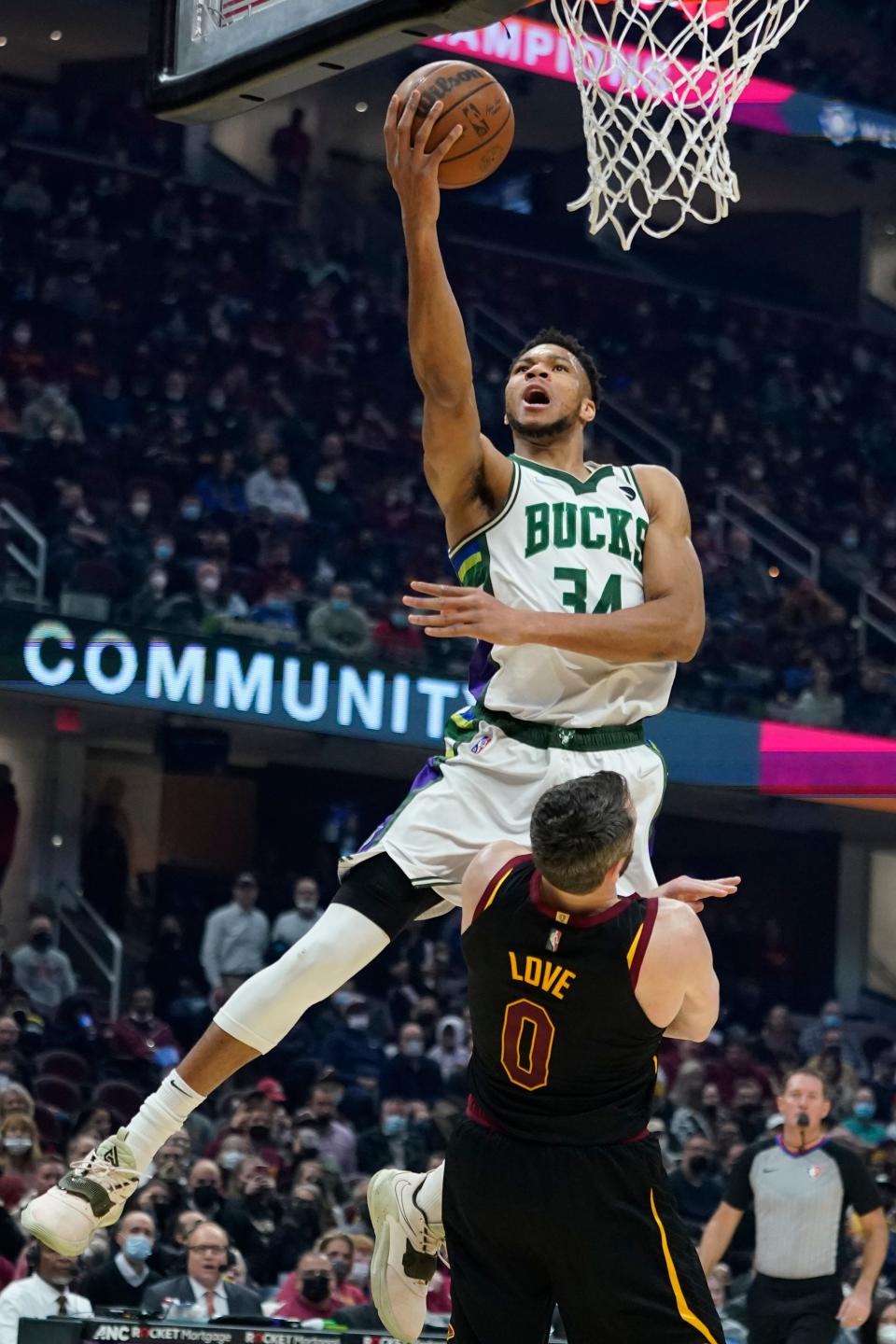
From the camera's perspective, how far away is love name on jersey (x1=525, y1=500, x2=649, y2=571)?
4.85 meters

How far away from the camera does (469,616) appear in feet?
14.3

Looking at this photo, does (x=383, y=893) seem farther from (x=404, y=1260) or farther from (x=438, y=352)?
(x=438, y=352)

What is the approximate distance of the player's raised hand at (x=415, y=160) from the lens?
4.39 meters

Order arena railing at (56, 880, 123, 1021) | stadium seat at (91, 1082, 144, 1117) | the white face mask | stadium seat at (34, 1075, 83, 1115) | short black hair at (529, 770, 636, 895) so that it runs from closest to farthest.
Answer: short black hair at (529, 770, 636, 895)
the white face mask
stadium seat at (34, 1075, 83, 1115)
stadium seat at (91, 1082, 144, 1117)
arena railing at (56, 880, 123, 1021)

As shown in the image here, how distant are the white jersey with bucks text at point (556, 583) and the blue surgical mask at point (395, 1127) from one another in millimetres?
8101

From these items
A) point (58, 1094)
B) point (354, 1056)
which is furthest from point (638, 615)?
point (354, 1056)

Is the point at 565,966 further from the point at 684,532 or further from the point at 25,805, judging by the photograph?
the point at 25,805

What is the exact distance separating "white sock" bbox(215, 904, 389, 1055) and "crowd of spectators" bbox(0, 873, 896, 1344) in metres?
3.49

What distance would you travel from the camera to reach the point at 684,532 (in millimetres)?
5078

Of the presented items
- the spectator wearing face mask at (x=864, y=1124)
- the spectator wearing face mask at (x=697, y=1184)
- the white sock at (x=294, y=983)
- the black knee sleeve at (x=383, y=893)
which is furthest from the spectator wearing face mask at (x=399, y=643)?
the white sock at (x=294, y=983)

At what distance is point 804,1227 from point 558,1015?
4.21 meters

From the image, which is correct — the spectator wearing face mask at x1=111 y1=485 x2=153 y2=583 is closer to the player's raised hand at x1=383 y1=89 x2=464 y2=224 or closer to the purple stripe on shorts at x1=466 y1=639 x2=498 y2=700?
the purple stripe on shorts at x1=466 y1=639 x2=498 y2=700

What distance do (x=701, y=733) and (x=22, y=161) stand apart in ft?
27.7

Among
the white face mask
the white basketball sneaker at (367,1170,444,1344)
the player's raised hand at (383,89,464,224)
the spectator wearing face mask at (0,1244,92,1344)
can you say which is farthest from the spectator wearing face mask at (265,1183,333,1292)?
the player's raised hand at (383,89,464,224)
